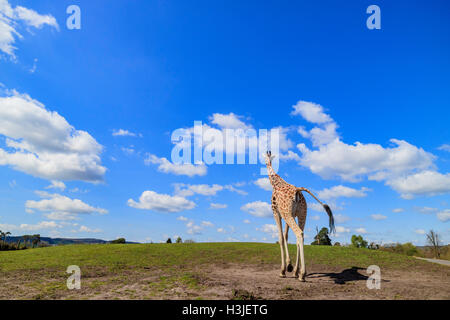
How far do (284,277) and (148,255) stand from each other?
11.5 m

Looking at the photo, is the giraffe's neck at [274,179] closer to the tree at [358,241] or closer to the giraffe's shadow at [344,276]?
the giraffe's shadow at [344,276]

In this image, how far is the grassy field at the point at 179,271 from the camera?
865 cm

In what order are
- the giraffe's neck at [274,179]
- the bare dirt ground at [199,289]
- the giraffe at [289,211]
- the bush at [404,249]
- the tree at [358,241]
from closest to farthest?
the bare dirt ground at [199,289] < the giraffe at [289,211] < the giraffe's neck at [274,179] < the bush at [404,249] < the tree at [358,241]

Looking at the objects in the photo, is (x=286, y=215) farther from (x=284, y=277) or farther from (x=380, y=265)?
(x=380, y=265)

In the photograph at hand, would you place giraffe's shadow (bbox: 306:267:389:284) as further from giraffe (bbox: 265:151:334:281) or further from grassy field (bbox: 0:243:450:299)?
giraffe (bbox: 265:151:334:281)

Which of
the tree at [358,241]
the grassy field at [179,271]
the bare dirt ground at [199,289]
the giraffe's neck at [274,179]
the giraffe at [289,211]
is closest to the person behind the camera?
the bare dirt ground at [199,289]

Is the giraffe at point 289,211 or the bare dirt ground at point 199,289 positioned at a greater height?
the giraffe at point 289,211

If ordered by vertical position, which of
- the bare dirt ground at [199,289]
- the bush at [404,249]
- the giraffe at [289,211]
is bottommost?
the bush at [404,249]

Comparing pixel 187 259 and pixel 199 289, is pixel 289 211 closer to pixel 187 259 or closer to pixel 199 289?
pixel 199 289

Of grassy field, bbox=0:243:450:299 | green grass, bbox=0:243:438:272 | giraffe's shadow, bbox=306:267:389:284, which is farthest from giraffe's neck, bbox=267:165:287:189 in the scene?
green grass, bbox=0:243:438:272

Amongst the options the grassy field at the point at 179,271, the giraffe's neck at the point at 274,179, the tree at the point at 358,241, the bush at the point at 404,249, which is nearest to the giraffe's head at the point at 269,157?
the giraffe's neck at the point at 274,179

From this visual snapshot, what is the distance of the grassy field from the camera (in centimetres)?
865
